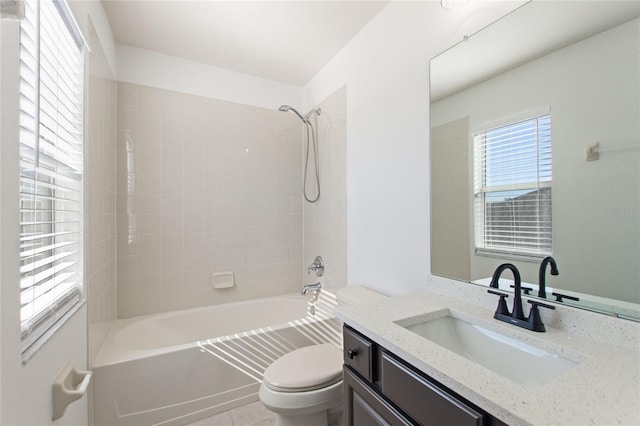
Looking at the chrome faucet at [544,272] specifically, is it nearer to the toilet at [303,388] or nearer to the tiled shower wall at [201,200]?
the toilet at [303,388]

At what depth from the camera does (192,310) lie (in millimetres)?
2404

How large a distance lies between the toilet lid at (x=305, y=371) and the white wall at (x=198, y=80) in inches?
88.5

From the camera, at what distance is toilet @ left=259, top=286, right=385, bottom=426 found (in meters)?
1.39

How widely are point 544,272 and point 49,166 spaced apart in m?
1.87

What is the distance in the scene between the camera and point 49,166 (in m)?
1.04

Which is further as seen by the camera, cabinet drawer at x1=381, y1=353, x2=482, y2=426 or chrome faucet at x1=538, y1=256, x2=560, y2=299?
chrome faucet at x1=538, y1=256, x2=560, y2=299

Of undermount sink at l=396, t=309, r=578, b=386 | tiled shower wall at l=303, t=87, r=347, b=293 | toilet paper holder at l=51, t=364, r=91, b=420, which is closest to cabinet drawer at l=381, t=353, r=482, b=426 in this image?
undermount sink at l=396, t=309, r=578, b=386

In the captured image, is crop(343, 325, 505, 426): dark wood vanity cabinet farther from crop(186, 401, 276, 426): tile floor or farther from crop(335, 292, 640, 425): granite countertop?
crop(186, 401, 276, 426): tile floor

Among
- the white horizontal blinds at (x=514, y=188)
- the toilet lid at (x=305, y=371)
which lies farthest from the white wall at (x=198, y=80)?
the toilet lid at (x=305, y=371)

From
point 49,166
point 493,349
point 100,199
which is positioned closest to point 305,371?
point 493,349

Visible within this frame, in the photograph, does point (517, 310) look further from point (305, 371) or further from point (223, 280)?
point (223, 280)

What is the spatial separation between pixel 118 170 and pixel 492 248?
258 centimetres

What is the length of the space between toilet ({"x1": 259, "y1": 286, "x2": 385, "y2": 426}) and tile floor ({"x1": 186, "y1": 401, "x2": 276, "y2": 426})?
1.06 feet

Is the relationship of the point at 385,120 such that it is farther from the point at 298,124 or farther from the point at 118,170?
the point at 118,170
